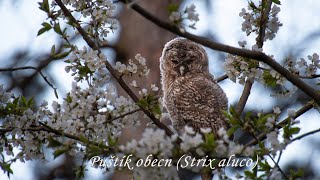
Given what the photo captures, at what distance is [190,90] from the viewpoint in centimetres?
433

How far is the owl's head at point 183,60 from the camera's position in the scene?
469cm

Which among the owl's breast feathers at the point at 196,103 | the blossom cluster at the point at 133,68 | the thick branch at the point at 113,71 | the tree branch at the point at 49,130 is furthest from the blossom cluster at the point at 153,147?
the owl's breast feathers at the point at 196,103

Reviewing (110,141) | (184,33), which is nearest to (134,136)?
(110,141)

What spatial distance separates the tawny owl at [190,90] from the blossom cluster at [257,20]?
0.58 m

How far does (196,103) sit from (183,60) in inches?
26.2

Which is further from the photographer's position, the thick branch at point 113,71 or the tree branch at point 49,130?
the thick branch at point 113,71

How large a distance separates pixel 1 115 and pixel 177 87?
1714mm

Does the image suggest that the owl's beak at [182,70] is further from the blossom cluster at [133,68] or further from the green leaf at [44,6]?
the green leaf at [44,6]

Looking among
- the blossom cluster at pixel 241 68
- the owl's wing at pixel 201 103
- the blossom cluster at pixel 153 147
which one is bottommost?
the blossom cluster at pixel 153 147

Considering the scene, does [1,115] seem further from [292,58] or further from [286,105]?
[286,105]

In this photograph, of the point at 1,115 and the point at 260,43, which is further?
the point at 260,43

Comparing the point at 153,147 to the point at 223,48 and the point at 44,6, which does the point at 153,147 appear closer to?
the point at 223,48

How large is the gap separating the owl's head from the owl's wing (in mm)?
257

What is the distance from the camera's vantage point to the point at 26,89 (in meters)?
6.73
